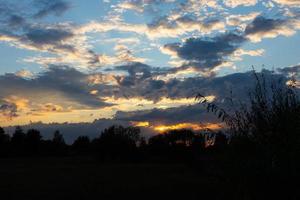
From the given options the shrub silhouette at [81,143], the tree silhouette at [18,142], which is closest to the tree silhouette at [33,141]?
the tree silhouette at [18,142]

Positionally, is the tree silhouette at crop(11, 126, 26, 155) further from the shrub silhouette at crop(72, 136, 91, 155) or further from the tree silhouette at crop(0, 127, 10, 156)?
the shrub silhouette at crop(72, 136, 91, 155)

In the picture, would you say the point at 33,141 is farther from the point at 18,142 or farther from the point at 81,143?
the point at 81,143

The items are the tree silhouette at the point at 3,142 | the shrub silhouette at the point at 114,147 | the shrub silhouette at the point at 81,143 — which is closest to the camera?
the shrub silhouette at the point at 114,147

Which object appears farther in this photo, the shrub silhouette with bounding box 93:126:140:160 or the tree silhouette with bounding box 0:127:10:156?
the tree silhouette with bounding box 0:127:10:156

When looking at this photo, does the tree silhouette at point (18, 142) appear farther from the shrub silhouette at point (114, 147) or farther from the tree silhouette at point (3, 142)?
the shrub silhouette at point (114, 147)

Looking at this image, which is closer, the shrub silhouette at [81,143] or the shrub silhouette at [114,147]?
the shrub silhouette at [114,147]

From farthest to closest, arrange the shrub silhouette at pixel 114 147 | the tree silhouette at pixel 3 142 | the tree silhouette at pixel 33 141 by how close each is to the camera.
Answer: the tree silhouette at pixel 33 141 → the tree silhouette at pixel 3 142 → the shrub silhouette at pixel 114 147

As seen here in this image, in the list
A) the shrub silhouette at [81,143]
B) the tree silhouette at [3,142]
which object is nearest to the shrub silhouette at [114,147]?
the tree silhouette at [3,142]

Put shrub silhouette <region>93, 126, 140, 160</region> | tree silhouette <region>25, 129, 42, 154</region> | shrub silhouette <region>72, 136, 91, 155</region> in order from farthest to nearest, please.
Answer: shrub silhouette <region>72, 136, 91, 155</region> → tree silhouette <region>25, 129, 42, 154</region> → shrub silhouette <region>93, 126, 140, 160</region>

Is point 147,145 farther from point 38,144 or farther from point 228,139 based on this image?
point 228,139

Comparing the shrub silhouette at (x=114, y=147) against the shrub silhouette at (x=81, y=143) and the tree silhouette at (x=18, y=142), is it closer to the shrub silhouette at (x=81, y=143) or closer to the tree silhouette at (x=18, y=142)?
the tree silhouette at (x=18, y=142)

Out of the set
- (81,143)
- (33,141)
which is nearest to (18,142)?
(33,141)

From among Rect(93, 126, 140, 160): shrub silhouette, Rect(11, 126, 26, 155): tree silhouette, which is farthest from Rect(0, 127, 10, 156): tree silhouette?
Rect(93, 126, 140, 160): shrub silhouette

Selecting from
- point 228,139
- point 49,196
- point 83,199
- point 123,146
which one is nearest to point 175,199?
point 83,199
